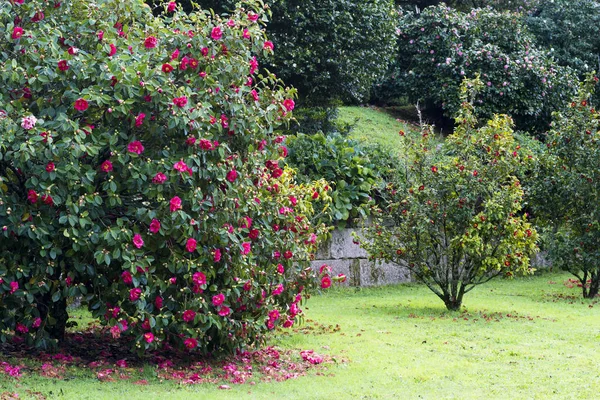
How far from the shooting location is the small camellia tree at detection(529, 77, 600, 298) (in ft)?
36.8

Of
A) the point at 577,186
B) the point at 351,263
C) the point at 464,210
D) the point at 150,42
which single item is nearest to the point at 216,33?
the point at 150,42

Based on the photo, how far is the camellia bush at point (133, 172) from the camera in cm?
561

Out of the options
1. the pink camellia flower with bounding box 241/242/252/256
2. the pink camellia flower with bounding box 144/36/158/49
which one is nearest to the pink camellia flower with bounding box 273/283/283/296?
the pink camellia flower with bounding box 241/242/252/256

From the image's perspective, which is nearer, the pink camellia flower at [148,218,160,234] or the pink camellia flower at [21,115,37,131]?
the pink camellia flower at [21,115,37,131]

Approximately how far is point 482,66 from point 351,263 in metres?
8.06

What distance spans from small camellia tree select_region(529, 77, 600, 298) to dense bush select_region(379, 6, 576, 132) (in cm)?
592

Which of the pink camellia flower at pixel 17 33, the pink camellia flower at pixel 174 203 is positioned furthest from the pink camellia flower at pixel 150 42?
the pink camellia flower at pixel 174 203

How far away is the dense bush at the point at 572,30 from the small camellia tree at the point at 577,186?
1021 cm

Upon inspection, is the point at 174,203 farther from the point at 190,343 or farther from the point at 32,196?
the point at 190,343

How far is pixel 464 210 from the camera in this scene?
9.16 meters

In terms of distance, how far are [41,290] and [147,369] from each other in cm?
99

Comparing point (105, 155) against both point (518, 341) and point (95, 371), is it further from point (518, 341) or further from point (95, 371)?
point (518, 341)

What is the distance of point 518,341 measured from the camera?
7.77 metres

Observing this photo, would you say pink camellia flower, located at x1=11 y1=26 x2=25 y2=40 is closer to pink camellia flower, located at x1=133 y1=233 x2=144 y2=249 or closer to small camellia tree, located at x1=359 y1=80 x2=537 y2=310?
pink camellia flower, located at x1=133 y1=233 x2=144 y2=249
